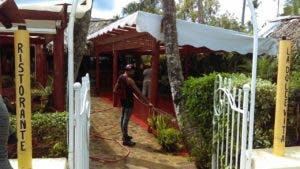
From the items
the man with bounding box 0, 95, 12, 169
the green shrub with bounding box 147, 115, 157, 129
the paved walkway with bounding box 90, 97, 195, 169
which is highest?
the man with bounding box 0, 95, 12, 169

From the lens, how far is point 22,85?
12.3 ft

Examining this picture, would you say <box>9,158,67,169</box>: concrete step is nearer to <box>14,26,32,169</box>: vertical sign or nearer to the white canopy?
<box>14,26,32,169</box>: vertical sign

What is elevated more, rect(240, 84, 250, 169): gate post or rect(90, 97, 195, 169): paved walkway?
rect(240, 84, 250, 169): gate post

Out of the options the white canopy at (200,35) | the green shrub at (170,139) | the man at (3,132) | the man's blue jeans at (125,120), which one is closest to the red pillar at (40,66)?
the white canopy at (200,35)

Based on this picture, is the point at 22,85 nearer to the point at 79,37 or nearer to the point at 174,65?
the point at 174,65

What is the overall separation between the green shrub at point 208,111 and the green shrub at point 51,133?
6.63 ft

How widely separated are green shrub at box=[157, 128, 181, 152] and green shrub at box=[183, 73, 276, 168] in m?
1.59

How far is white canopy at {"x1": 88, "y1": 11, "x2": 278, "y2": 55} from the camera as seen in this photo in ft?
27.1

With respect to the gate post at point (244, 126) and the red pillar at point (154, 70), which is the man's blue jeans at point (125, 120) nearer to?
the red pillar at point (154, 70)

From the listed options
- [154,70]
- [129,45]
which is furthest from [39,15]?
[129,45]

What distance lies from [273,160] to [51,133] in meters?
2.83

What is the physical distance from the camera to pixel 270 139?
5785mm

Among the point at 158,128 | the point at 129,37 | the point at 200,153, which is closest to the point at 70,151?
the point at 200,153

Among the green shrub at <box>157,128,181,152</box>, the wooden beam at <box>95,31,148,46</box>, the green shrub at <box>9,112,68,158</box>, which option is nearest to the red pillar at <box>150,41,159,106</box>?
the wooden beam at <box>95,31,148,46</box>
